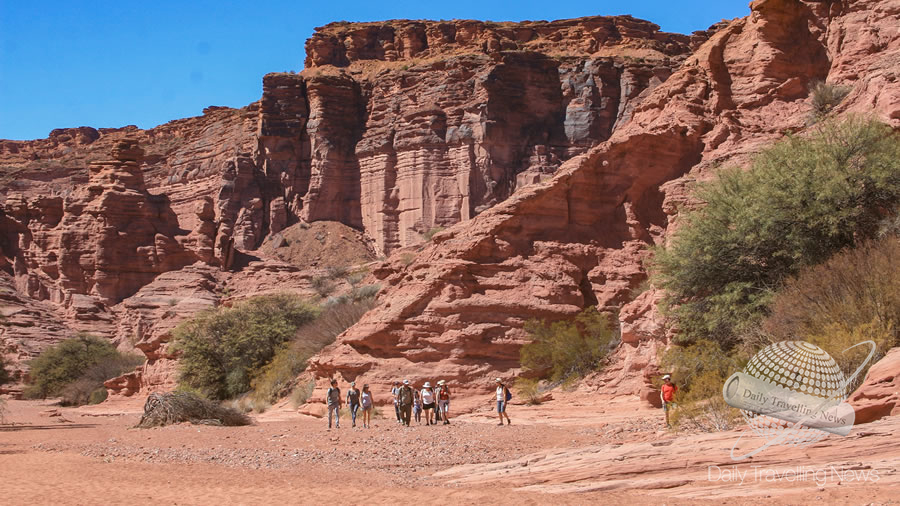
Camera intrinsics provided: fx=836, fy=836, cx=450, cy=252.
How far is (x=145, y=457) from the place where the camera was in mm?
16297

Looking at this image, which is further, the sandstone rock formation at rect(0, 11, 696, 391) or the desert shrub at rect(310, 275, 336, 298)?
the sandstone rock formation at rect(0, 11, 696, 391)

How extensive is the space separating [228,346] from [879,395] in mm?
26331

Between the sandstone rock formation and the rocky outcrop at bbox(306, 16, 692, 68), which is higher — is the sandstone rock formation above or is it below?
below

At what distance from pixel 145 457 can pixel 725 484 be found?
11835 millimetres

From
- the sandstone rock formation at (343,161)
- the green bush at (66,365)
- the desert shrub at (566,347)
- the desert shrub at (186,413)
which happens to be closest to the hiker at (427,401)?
the desert shrub at (566,347)

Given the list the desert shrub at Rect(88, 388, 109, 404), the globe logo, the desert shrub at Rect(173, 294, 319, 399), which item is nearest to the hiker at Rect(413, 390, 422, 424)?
the globe logo

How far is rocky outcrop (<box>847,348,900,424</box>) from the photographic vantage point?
899cm

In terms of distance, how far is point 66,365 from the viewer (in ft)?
152

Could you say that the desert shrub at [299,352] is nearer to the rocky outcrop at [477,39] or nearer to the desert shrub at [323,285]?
the desert shrub at [323,285]

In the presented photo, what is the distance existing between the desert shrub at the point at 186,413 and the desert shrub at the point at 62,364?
Result: 71.6 ft

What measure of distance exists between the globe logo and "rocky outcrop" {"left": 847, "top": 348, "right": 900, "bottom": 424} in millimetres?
126

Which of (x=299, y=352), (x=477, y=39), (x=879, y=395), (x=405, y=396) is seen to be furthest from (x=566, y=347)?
(x=477, y=39)

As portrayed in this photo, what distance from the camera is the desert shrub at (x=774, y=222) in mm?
15148

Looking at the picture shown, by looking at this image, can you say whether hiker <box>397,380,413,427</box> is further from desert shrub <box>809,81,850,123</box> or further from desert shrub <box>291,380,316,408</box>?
desert shrub <box>809,81,850,123</box>
